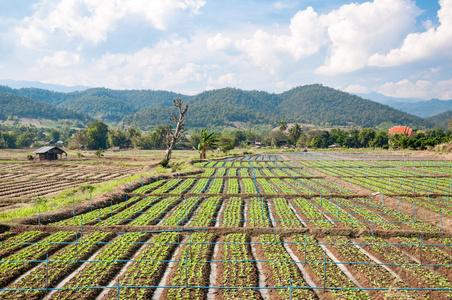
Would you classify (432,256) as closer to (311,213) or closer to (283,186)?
(311,213)

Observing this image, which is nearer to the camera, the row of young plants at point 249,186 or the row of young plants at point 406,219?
the row of young plants at point 406,219

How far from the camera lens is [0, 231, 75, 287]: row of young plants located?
11.1m

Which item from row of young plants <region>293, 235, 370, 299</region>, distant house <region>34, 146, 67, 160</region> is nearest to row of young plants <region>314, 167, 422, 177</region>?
row of young plants <region>293, 235, 370, 299</region>

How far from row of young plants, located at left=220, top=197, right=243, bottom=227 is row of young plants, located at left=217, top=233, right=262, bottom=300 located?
2879mm

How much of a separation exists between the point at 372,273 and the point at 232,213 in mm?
9846

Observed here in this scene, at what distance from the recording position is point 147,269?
11430 mm

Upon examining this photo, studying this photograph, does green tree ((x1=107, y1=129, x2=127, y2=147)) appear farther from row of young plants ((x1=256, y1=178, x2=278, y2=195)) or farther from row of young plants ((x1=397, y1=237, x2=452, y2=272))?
row of young plants ((x1=397, y1=237, x2=452, y2=272))

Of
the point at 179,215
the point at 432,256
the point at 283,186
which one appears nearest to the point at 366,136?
the point at 283,186

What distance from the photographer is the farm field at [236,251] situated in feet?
32.8

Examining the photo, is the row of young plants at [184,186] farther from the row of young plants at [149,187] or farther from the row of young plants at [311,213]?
the row of young plants at [311,213]

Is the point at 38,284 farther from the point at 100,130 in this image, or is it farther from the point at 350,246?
the point at 100,130

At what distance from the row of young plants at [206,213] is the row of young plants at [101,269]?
3.30 m

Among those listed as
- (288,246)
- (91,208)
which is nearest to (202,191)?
(91,208)

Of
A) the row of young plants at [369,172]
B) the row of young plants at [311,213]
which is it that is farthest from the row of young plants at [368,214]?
the row of young plants at [369,172]
